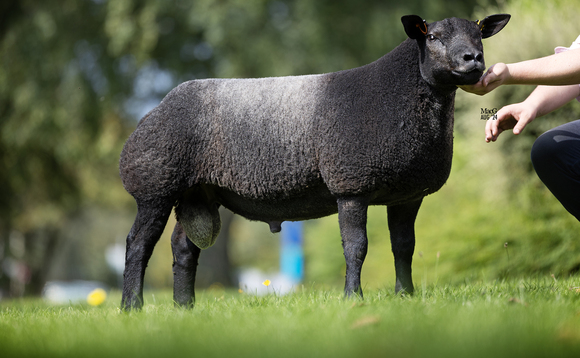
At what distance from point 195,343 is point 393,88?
1958mm

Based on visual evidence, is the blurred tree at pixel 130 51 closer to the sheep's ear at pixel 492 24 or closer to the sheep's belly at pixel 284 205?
the sheep's belly at pixel 284 205

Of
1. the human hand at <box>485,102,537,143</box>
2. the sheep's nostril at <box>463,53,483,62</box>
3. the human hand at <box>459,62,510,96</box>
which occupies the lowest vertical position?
the human hand at <box>485,102,537,143</box>

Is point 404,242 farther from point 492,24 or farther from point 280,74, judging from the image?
point 280,74

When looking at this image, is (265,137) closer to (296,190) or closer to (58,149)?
(296,190)

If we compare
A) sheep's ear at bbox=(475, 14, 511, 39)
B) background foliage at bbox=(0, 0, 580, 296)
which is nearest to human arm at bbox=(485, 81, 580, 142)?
sheep's ear at bbox=(475, 14, 511, 39)

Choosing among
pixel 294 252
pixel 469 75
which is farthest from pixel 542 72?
pixel 294 252

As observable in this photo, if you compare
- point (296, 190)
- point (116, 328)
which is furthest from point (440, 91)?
point (116, 328)

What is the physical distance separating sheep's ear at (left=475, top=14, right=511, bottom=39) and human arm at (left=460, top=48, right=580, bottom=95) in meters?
0.41

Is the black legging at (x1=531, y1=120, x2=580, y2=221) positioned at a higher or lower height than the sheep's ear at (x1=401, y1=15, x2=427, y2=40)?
lower

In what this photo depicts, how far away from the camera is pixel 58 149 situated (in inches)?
405

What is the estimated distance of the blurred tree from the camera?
8.97 m

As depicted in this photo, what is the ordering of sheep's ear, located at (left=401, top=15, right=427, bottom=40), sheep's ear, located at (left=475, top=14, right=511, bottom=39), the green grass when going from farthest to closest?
sheep's ear, located at (left=475, top=14, right=511, bottom=39) < sheep's ear, located at (left=401, top=15, right=427, bottom=40) < the green grass

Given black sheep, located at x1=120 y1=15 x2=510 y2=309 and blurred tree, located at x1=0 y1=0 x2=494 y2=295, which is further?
blurred tree, located at x1=0 y1=0 x2=494 y2=295

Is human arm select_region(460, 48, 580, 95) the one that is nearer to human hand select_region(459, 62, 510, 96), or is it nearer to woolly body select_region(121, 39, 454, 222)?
human hand select_region(459, 62, 510, 96)
